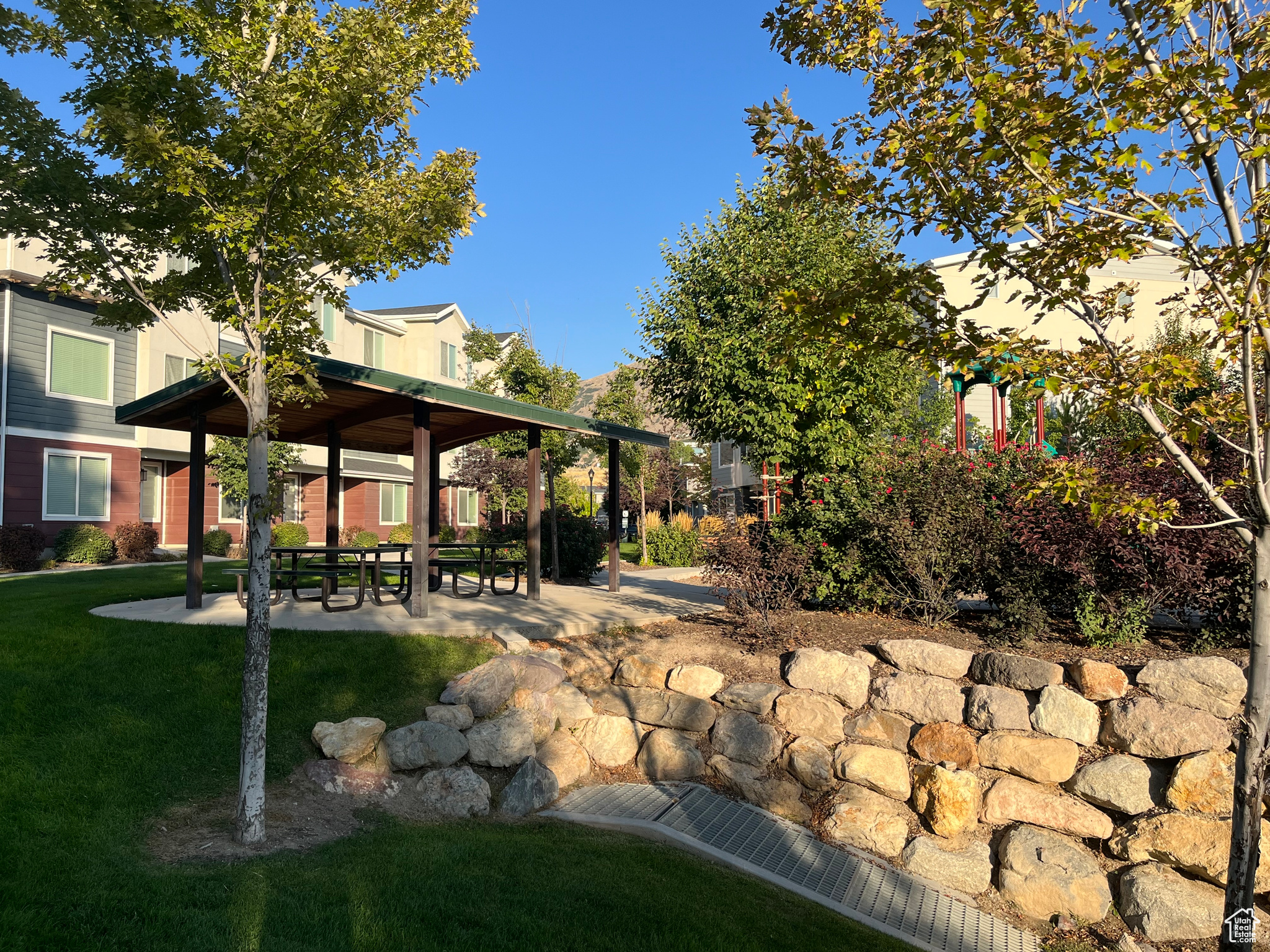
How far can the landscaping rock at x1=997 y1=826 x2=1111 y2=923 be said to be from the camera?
6.09 meters

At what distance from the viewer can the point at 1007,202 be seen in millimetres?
4207

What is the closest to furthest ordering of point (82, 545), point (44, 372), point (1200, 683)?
point (1200, 683)
point (82, 545)
point (44, 372)

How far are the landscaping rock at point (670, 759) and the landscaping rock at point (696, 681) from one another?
65 cm

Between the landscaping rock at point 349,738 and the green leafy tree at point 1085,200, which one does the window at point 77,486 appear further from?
the green leafy tree at point 1085,200

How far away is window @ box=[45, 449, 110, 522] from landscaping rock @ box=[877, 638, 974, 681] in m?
19.0

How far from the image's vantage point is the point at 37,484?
729 inches

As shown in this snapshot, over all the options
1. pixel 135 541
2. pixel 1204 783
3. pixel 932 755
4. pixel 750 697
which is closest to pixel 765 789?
pixel 750 697

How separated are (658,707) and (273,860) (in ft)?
12.6

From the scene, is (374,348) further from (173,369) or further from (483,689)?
(483,689)

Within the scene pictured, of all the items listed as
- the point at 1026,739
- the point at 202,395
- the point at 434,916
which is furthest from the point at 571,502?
the point at 434,916

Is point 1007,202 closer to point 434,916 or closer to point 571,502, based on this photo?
point 434,916

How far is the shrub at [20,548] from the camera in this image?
16.8 m

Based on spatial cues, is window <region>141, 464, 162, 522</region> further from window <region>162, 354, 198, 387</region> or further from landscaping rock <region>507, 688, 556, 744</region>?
landscaping rock <region>507, 688, 556, 744</region>

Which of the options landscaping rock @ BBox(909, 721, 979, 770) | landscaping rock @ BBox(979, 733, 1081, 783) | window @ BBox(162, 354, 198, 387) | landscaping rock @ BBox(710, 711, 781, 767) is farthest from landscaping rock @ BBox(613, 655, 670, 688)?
window @ BBox(162, 354, 198, 387)
